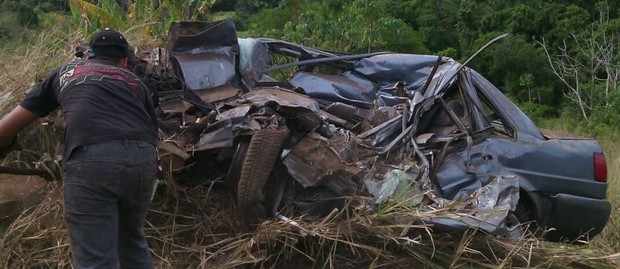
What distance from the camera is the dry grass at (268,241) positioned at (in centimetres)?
494

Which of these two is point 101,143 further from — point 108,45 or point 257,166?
point 257,166

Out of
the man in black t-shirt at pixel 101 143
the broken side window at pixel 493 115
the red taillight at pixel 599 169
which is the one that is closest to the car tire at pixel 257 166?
the man in black t-shirt at pixel 101 143

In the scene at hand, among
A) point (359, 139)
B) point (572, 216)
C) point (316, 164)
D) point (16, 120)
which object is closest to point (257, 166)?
point (316, 164)

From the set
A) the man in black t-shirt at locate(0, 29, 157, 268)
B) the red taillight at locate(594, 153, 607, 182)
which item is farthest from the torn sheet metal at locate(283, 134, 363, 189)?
the red taillight at locate(594, 153, 607, 182)

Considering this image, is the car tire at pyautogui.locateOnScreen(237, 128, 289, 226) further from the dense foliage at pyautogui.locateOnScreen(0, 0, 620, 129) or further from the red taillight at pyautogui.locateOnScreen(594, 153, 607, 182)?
the dense foliage at pyautogui.locateOnScreen(0, 0, 620, 129)

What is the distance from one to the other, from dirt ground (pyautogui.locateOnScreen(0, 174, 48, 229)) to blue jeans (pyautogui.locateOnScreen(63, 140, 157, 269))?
4.15 feet

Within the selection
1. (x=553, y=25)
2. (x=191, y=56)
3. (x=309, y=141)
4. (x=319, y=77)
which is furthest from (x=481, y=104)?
(x=553, y=25)

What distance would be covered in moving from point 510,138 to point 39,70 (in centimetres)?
339

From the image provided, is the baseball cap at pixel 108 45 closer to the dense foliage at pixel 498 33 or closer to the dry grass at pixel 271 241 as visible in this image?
the dry grass at pixel 271 241

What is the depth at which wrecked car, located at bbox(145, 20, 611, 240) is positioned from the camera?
5.07 m

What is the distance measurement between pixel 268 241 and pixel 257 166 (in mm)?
446

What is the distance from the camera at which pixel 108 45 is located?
4113 mm

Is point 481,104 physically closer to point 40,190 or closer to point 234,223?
point 234,223

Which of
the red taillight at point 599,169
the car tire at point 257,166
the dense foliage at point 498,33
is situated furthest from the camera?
the dense foliage at point 498,33
